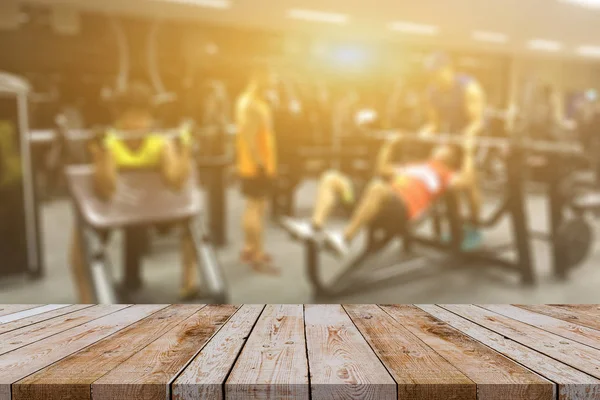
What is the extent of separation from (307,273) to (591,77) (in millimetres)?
2032

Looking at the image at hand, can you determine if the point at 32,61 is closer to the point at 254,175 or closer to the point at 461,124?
the point at 254,175

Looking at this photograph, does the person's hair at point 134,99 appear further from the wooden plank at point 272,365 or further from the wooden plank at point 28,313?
the wooden plank at point 272,365

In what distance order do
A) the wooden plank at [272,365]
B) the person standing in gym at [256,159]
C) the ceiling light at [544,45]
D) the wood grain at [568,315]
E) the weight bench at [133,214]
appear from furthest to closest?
1. the ceiling light at [544,45]
2. the person standing in gym at [256,159]
3. the weight bench at [133,214]
4. the wood grain at [568,315]
5. the wooden plank at [272,365]

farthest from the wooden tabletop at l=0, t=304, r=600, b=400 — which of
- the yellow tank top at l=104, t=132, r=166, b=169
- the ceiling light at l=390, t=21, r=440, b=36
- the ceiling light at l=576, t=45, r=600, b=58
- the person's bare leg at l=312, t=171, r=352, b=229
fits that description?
the ceiling light at l=576, t=45, r=600, b=58

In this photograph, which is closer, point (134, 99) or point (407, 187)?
point (134, 99)

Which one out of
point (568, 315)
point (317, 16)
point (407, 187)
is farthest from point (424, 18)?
point (568, 315)

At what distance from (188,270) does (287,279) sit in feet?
1.64

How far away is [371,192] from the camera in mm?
2768

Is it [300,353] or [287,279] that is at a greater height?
[300,353]

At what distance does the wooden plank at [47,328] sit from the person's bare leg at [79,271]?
3.98 ft

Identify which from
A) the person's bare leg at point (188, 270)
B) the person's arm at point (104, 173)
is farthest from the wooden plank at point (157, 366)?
the person's bare leg at point (188, 270)

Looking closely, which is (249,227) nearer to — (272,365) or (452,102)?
(452,102)

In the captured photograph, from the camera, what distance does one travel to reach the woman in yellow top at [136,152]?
7.84 ft

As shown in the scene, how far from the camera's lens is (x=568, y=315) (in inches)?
46.6
